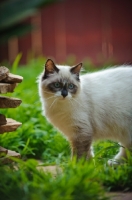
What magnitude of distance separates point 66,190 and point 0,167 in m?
0.66

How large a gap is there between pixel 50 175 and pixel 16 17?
5.08 feet

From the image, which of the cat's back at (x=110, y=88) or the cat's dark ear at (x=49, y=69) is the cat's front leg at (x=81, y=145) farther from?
the cat's dark ear at (x=49, y=69)

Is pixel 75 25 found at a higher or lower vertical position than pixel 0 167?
higher

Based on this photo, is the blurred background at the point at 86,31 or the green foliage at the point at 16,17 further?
the blurred background at the point at 86,31

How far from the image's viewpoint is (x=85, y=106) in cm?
412

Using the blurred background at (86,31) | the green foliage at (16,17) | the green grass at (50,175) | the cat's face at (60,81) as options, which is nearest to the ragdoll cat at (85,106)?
the cat's face at (60,81)

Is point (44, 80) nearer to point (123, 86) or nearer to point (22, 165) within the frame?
point (123, 86)

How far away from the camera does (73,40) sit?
406 inches

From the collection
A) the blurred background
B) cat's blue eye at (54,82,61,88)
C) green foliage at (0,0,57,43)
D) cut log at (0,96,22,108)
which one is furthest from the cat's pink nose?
the blurred background

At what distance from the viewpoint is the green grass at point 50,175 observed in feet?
8.79

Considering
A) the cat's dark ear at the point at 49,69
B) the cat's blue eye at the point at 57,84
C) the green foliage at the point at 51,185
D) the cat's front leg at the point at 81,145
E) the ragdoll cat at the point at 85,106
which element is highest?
the cat's dark ear at the point at 49,69

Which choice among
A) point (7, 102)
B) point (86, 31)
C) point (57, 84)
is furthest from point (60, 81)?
point (86, 31)

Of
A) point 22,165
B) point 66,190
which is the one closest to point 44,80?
point 22,165

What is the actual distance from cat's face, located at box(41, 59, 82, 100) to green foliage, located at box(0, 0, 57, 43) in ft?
7.47
